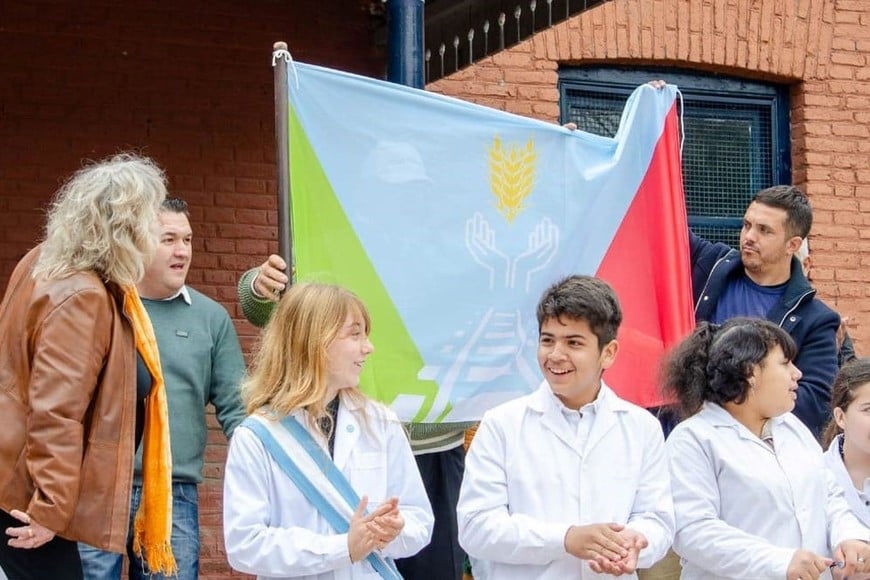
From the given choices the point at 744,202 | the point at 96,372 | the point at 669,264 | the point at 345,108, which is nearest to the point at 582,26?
the point at 744,202

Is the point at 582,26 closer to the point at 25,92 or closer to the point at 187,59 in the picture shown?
the point at 187,59

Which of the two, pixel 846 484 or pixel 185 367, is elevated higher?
pixel 185 367

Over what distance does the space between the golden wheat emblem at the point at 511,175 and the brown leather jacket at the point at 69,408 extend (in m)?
1.57

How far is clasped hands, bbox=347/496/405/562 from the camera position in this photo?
375cm

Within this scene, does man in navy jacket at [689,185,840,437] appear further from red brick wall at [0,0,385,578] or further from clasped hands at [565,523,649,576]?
red brick wall at [0,0,385,578]

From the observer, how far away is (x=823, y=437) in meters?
5.05

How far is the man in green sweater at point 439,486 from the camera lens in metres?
5.03

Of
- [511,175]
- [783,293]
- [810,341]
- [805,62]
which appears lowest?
[810,341]

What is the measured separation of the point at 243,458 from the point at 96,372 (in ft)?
1.63

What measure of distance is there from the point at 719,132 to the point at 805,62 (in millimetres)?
634

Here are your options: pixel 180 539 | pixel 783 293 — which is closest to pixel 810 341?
pixel 783 293

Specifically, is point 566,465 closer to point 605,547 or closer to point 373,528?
point 605,547

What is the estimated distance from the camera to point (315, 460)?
3922mm

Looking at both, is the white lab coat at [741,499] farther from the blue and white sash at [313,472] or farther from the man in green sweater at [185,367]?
the man in green sweater at [185,367]
